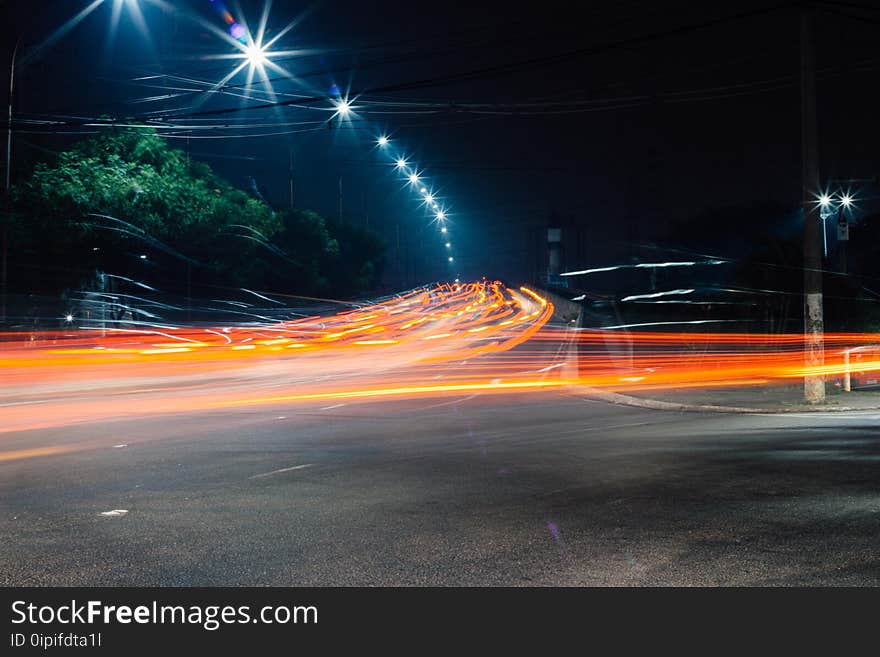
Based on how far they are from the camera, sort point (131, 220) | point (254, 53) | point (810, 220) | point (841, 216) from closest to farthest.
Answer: point (810, 220)
point (254, 53)
point (841, 216)
point (131, 220)

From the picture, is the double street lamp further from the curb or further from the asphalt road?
the asphalt road

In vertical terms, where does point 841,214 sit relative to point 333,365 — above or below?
above

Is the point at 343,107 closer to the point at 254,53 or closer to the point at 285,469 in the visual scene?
the point at 254,53

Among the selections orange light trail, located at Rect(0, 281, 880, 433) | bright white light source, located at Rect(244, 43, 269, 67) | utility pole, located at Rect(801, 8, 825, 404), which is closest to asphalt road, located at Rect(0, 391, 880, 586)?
utility pole, located at Rect(801, 8, 825, 404)

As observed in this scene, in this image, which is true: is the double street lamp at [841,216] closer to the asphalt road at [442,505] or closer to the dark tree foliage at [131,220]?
the asphalt road at [442,505]

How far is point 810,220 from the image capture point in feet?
56.1

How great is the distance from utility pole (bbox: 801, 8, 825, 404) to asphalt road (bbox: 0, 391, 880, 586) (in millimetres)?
3546

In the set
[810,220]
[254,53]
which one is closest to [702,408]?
[810,220]

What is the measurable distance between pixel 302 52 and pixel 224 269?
35.1 meters

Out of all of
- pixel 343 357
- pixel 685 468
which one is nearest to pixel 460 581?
pixel 685 468

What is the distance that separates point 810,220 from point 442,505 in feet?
41.2

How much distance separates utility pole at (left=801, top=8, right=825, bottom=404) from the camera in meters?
16.8

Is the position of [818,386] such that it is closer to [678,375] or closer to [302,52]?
[678,375]

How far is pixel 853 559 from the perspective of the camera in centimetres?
584
